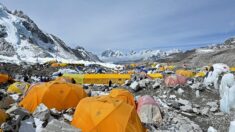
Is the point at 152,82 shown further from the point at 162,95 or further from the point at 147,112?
the point at 147,112

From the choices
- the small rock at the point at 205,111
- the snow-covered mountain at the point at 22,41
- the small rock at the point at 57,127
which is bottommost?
the small rock at the point at 205,111

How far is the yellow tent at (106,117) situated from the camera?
1069cm

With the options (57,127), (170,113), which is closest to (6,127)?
(57,127)

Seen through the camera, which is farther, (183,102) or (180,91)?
(180,91)

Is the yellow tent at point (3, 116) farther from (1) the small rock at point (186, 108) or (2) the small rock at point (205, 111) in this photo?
(2) the small rock at point (205, 111)

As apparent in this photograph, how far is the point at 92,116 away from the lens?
11039mm

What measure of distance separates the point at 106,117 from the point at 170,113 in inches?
249

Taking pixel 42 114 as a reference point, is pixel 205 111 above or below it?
below

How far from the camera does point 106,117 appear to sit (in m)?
10.8

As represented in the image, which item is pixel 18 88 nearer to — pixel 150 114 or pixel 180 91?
pixel 150 114

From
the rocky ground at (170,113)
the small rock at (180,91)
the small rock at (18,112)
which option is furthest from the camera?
the small rock at (180,91)

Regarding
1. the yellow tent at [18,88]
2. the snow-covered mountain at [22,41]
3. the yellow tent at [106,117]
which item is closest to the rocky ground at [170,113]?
the yellow tent at [18,88]

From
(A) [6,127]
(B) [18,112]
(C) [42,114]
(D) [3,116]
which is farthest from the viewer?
(C) [42,114]

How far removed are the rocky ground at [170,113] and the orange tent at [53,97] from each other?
0.75 m
